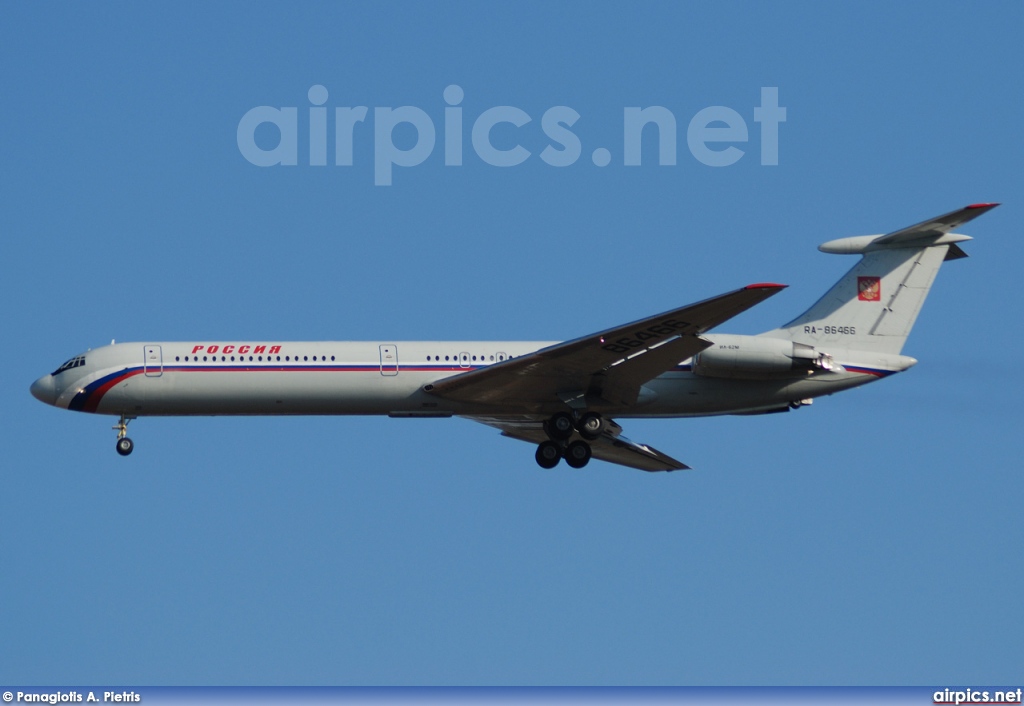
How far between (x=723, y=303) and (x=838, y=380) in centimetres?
595

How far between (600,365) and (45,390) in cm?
1283

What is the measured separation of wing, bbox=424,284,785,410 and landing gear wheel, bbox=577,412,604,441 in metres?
0.37

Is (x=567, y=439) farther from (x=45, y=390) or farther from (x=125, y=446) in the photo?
(x=45, y=390)

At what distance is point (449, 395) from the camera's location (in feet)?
114

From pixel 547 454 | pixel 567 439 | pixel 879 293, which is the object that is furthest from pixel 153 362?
pixel 879 293

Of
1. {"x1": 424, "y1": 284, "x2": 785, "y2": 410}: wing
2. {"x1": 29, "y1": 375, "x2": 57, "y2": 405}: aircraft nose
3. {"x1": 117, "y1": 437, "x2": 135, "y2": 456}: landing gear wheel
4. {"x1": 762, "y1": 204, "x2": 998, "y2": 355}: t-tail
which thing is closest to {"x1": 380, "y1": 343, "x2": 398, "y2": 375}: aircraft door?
{"x1": 424, "y1": 284, "x2": 785, "y2": 410}: wing

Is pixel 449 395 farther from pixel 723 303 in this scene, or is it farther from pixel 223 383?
pixel 723 303

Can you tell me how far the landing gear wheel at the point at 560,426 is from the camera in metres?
35.3

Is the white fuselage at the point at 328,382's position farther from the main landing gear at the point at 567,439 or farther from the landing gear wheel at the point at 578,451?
the landing gear wheel at the point at 578,451

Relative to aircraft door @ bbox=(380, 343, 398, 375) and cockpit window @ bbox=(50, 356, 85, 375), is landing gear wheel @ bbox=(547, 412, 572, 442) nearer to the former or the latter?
aircraft door @ bbox=(380, 343, 398, 375)

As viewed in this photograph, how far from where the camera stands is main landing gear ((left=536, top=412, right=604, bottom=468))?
3522cm

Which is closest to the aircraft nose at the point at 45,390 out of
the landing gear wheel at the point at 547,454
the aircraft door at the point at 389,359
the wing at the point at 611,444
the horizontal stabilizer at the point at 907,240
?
the aircraft door at the point at 389,359

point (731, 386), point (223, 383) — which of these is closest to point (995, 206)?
point (731, 386)

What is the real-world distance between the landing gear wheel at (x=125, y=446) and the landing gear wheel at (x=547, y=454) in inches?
366
